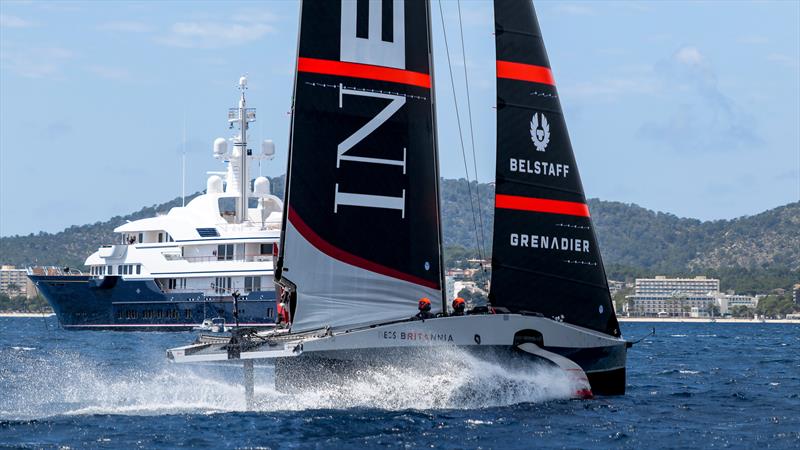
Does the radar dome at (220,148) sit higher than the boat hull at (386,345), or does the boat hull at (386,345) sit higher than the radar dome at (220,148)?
the radar dome at (220,148)

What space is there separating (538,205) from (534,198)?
16 cm

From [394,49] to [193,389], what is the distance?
7.22 metres

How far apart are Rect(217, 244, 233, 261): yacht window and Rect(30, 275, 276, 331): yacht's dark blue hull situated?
2.11 meters

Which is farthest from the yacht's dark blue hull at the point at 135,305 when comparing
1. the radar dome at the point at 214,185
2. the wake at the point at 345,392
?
the wake at the point at 345,392

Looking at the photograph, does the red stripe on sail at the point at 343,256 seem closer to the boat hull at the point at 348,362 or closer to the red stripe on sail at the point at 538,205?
the boat hull at the point at 348,362

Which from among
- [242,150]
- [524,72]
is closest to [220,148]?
[242,150]

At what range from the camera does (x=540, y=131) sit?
26219 mm

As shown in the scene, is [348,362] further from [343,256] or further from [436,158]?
[436,158]

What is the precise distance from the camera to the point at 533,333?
2458 cm

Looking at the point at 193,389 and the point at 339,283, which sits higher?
the point at 339,283

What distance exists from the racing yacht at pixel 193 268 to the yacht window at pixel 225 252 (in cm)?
5

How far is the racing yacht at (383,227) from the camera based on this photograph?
23469 mm

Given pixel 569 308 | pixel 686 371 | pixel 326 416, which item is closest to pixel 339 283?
pixel 326 416

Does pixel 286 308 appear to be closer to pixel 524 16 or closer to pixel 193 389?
pixel 193 389
